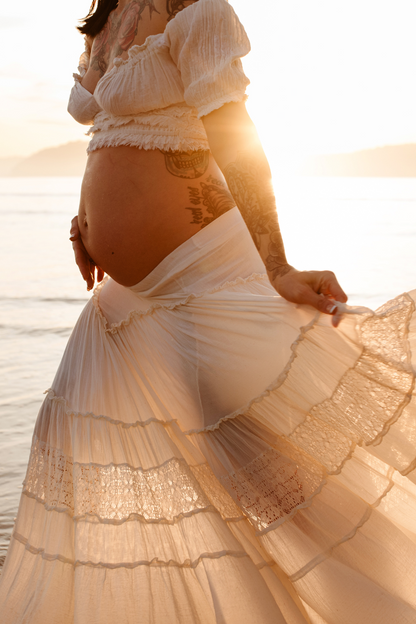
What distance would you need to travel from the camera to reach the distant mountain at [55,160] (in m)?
136

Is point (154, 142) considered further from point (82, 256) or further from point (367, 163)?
point (367, 163)

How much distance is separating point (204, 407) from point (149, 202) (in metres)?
0.55

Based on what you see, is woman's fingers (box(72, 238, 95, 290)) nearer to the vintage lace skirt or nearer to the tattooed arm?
the vintage lace skirt

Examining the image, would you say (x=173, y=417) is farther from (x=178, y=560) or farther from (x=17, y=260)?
(x=17, y=260)

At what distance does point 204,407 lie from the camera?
1.55 metres

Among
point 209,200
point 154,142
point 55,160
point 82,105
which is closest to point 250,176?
point 209,200

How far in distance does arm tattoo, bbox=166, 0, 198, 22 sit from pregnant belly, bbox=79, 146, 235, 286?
1.15 feet

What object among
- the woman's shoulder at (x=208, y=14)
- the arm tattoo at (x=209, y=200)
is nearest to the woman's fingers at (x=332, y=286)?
the arm tattoo at (x=209, y=200)

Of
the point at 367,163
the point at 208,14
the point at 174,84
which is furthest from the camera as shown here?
the point at 367,163

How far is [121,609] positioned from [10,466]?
172cm

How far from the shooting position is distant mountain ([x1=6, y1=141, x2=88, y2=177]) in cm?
13612

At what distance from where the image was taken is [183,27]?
1.51 m

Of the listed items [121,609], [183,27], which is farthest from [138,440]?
[183,27]

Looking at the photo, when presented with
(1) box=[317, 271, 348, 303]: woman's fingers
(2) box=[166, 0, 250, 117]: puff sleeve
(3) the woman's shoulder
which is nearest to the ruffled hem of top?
(2) box=[166, 0, 250, 117]: puff sleeve
